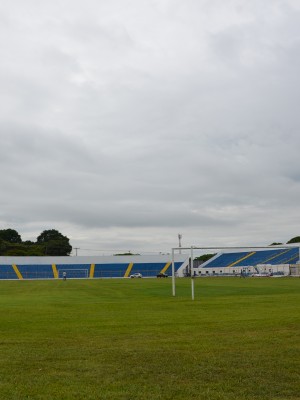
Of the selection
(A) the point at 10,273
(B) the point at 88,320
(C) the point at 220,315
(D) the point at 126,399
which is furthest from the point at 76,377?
(A) the point at 10,273

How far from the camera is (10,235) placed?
144625 millimetres

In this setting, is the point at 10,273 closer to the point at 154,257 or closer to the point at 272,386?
the point at 154,257

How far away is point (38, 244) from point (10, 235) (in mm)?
9136

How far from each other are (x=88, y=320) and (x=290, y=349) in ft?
26.0

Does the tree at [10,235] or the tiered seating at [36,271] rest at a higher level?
the tree at [10,235]

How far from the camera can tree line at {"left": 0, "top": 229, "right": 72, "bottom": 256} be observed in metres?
131

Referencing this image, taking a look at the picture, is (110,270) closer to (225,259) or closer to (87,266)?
(87,266)

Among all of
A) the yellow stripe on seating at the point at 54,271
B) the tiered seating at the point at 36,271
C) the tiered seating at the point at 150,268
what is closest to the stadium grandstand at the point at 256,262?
the tiered seating at the point at 150,268

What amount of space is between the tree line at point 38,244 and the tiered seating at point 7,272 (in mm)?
25513

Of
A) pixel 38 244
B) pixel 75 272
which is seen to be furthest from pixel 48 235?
pixel 75 272

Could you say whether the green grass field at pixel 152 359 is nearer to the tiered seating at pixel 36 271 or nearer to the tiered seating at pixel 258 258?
the tiered seating at pixel 258 258

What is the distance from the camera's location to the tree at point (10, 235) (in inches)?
5652

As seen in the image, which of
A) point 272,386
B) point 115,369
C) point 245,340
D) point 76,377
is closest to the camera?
point 272,386

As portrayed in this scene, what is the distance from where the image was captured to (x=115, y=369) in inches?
315
